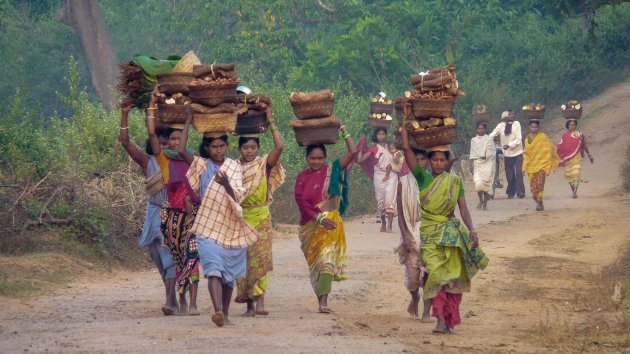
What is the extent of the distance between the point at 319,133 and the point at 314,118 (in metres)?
0.14

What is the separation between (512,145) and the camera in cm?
2442

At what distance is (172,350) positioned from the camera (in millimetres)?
7734

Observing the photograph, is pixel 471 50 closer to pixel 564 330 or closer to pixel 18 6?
pixel 18 6

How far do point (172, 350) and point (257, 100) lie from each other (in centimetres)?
268

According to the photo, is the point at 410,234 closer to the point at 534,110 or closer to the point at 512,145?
the point at 534,110

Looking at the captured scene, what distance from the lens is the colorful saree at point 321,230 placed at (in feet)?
33.1

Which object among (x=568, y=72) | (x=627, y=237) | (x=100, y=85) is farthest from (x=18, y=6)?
(x=627, y=237)

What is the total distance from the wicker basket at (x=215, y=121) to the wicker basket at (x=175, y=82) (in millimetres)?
492

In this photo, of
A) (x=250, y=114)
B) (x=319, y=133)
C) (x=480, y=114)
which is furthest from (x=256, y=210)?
(x=480, y=114)

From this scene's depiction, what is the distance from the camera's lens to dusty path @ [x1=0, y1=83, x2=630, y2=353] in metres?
8.26

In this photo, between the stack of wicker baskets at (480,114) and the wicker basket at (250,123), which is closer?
the wicker basket at (250,123)

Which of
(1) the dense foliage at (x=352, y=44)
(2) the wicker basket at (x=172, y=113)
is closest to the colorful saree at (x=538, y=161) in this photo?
(1) the dense foliage at (x=352, y=44)

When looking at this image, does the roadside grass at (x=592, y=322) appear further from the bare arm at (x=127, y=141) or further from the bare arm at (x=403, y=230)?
the bare arm at (x=127, y=141)

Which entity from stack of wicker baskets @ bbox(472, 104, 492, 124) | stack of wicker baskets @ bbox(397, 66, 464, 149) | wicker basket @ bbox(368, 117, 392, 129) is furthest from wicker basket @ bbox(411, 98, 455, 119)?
stack of wicker baskets @ bbox(472, 104, 492, 124)
